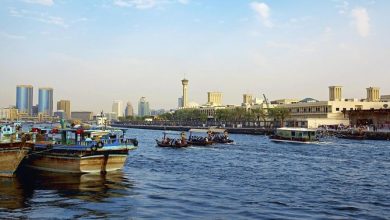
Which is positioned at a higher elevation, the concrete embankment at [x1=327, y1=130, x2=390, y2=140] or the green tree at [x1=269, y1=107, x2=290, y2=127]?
the green tree at [x1=269, y1=107, x2=290, y2=127]

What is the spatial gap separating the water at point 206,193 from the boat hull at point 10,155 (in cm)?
100

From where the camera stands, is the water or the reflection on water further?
the reflection on water

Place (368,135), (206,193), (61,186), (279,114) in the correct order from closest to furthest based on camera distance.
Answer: (206,193) → (61,186) → (368,135) → (279,114)

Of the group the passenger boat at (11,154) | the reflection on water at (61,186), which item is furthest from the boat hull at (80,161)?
the passenger boat at (11,154)

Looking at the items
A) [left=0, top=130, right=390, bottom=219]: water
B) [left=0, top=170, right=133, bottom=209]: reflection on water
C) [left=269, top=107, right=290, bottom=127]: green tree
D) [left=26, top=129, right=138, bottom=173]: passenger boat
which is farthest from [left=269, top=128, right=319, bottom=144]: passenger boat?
[left=269, top=107, right=290, bottom=127]: green tree

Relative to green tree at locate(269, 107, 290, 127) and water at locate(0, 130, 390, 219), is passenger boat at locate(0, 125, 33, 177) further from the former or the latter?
green tree at locate(269, 107, 290, 127)

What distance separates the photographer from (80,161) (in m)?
40.4

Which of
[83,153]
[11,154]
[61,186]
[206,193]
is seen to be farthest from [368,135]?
[11,154]

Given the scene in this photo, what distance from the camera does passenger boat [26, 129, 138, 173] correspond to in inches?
1597

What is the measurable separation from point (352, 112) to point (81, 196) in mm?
140886

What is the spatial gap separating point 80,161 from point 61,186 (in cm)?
518

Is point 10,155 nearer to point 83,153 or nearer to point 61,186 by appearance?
point 61,186

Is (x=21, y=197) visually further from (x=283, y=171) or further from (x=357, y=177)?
(x=357, y=177)

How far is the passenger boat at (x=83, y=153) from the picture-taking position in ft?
133
